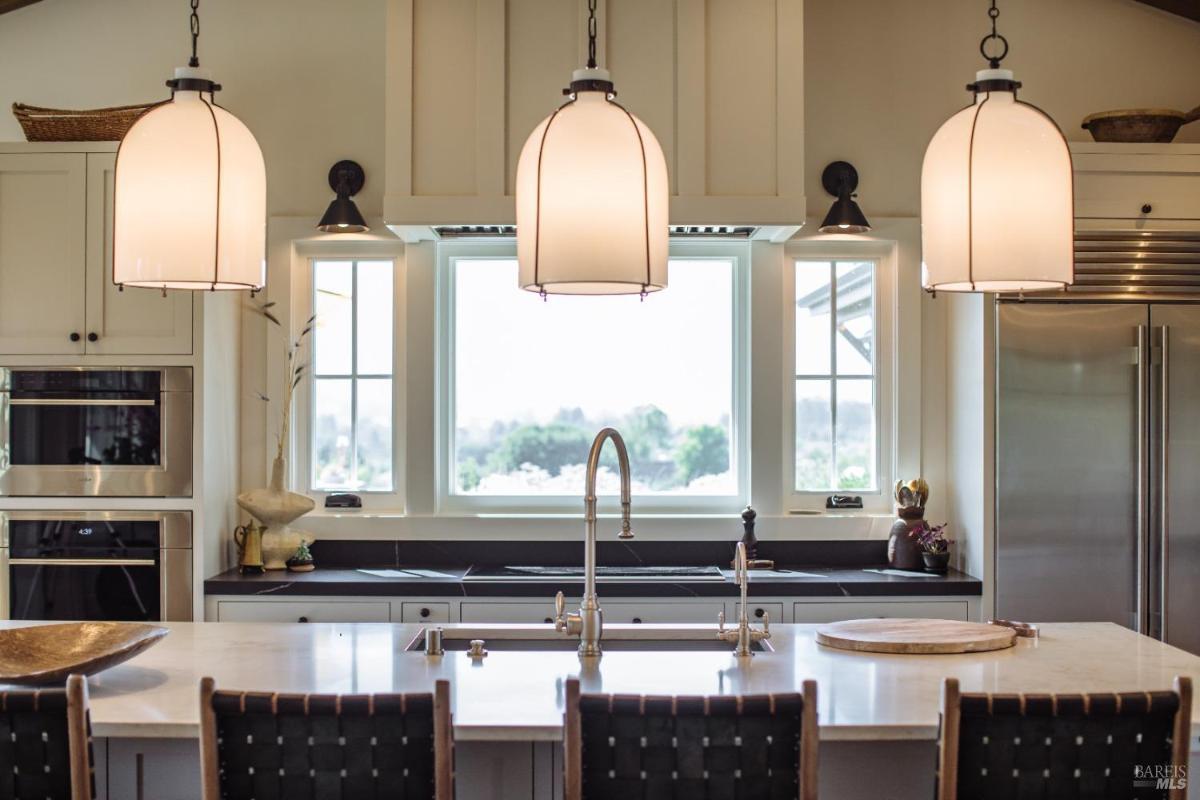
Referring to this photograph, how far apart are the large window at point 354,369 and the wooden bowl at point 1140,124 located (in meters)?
2.61

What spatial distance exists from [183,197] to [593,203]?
2.56ft

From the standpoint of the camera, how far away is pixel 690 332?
4.62m

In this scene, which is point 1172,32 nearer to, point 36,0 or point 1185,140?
Answer: point 1185,140

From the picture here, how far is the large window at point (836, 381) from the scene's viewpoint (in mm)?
4566

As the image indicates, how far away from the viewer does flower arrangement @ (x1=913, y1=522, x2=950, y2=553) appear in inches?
167

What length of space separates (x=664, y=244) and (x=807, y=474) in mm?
2566

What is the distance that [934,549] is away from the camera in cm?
423

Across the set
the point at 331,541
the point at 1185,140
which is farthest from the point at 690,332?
the point at 1185,140

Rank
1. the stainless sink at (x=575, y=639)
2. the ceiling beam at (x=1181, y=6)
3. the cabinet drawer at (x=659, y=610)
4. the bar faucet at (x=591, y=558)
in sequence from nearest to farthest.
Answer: the bar faucet at (x=591, y=558), the stainless sink at (x=575, y=639), the cabinet drawer at (x=659, y=610), the ceiling beam at (x=1181, y=6)

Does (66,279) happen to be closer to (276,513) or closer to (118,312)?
(118,312)

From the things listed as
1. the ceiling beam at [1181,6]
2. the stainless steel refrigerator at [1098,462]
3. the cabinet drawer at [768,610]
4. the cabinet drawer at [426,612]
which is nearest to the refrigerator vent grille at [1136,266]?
the stainless steel refrigerator at [1098,462]

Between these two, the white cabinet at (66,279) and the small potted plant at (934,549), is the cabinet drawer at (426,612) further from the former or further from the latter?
the small potted plant at (934,549)

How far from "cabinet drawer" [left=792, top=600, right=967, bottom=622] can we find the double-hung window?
0.61 m

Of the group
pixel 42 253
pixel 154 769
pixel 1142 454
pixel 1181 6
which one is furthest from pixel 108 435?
pixel 1181 6
